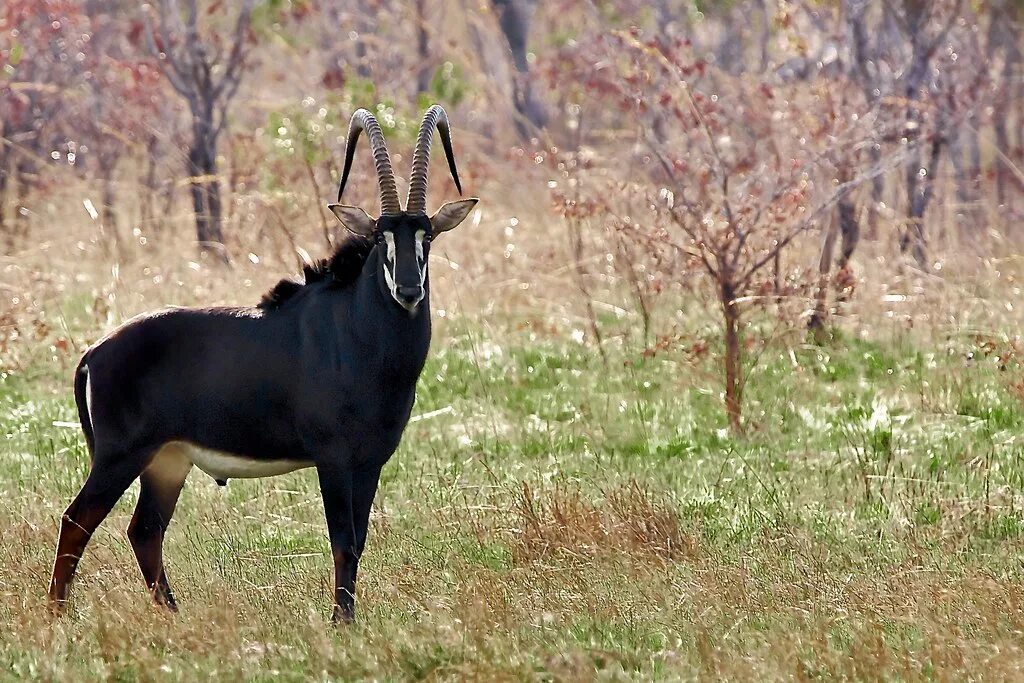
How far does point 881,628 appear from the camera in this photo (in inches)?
245

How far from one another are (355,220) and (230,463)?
47.1 inches

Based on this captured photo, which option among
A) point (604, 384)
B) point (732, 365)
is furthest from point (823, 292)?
point (732, 365)

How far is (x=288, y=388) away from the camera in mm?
6770

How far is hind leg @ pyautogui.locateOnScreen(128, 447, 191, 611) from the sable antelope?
126mm

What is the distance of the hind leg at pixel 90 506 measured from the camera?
679cm

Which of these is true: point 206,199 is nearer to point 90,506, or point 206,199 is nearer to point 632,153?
point 632,153

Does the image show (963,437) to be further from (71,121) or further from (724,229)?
(71,121)

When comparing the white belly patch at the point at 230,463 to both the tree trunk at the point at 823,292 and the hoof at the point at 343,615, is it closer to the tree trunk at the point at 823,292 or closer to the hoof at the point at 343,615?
the hoof at the point at 343,615

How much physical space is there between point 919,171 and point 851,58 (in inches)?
54.8

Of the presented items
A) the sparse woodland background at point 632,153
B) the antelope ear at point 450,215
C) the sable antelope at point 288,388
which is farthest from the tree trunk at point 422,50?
the sable antelope at point 288,388

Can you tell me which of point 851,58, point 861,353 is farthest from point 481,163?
point 861,353

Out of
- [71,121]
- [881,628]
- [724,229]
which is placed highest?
[71,121]

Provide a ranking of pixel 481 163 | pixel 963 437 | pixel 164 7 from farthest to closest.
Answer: pixel 481 163 → pixel 164 7 → pixel 963 437

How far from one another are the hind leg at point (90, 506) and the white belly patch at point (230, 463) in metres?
0.18
